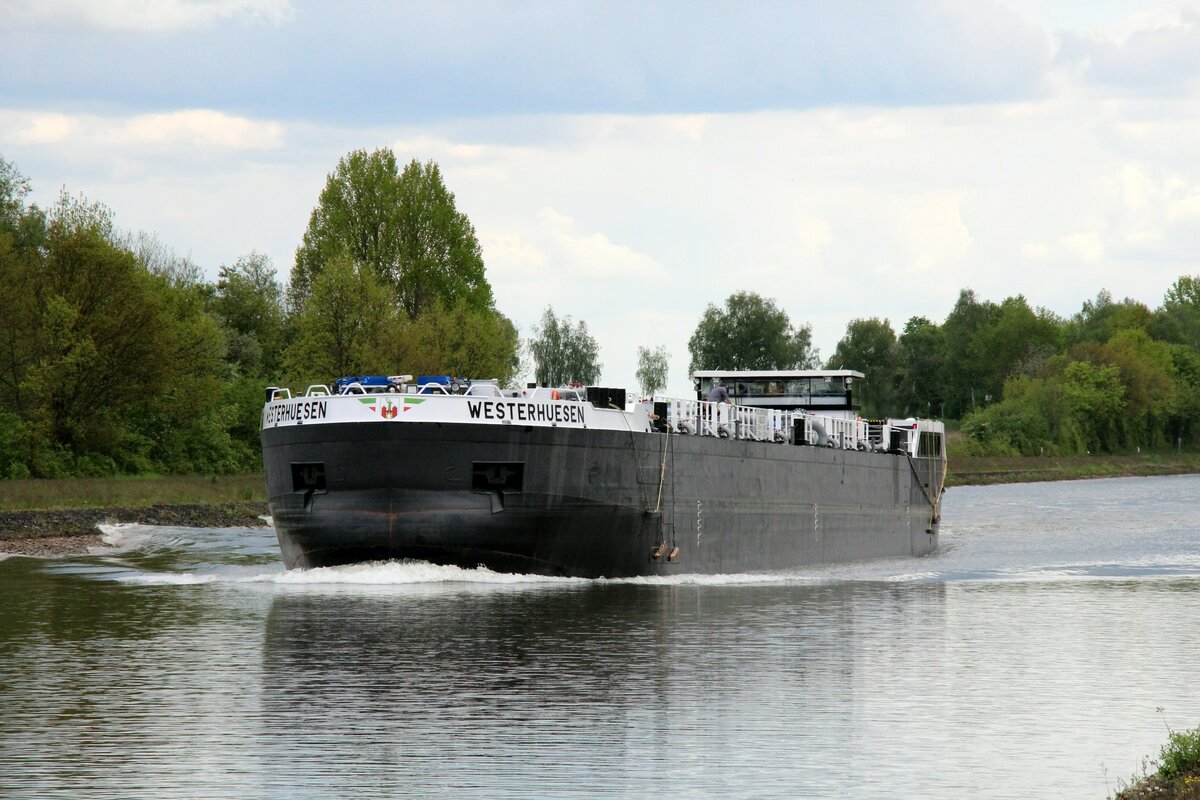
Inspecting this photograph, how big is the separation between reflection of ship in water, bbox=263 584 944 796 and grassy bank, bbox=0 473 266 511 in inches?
926

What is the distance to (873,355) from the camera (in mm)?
150125

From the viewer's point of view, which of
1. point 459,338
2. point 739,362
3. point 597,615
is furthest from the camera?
point 739,362

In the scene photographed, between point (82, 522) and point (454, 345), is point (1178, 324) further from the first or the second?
point (82, 522)

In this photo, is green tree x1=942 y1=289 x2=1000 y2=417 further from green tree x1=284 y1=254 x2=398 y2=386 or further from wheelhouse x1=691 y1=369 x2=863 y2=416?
wheelhouse x1=691 y1=369 x2=863 y2=416

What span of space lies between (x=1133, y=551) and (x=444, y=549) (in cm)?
2144

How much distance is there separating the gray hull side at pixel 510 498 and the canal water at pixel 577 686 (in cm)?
74

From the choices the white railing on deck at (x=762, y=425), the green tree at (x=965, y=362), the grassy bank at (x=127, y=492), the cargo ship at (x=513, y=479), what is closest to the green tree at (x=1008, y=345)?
the green tree at (x=965, y=362)

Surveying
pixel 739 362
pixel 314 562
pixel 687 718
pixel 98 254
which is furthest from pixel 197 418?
pixel 739 362

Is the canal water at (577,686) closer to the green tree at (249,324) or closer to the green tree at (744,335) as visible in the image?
the green tree at (249,324)

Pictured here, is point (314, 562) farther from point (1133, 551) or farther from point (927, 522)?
point (927, 522)

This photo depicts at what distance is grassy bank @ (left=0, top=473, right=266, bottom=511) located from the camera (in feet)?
146

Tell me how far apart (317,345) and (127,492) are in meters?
15.3

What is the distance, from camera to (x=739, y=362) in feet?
431

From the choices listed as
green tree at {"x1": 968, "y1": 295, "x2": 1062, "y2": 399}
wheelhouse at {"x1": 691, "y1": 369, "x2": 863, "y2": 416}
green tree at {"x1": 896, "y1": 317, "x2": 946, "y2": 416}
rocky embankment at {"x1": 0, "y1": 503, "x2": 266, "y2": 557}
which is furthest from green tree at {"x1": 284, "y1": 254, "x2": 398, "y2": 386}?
green tree at {"x1": 968, "y1": 295, "x2": 1062, "y2": 399}
